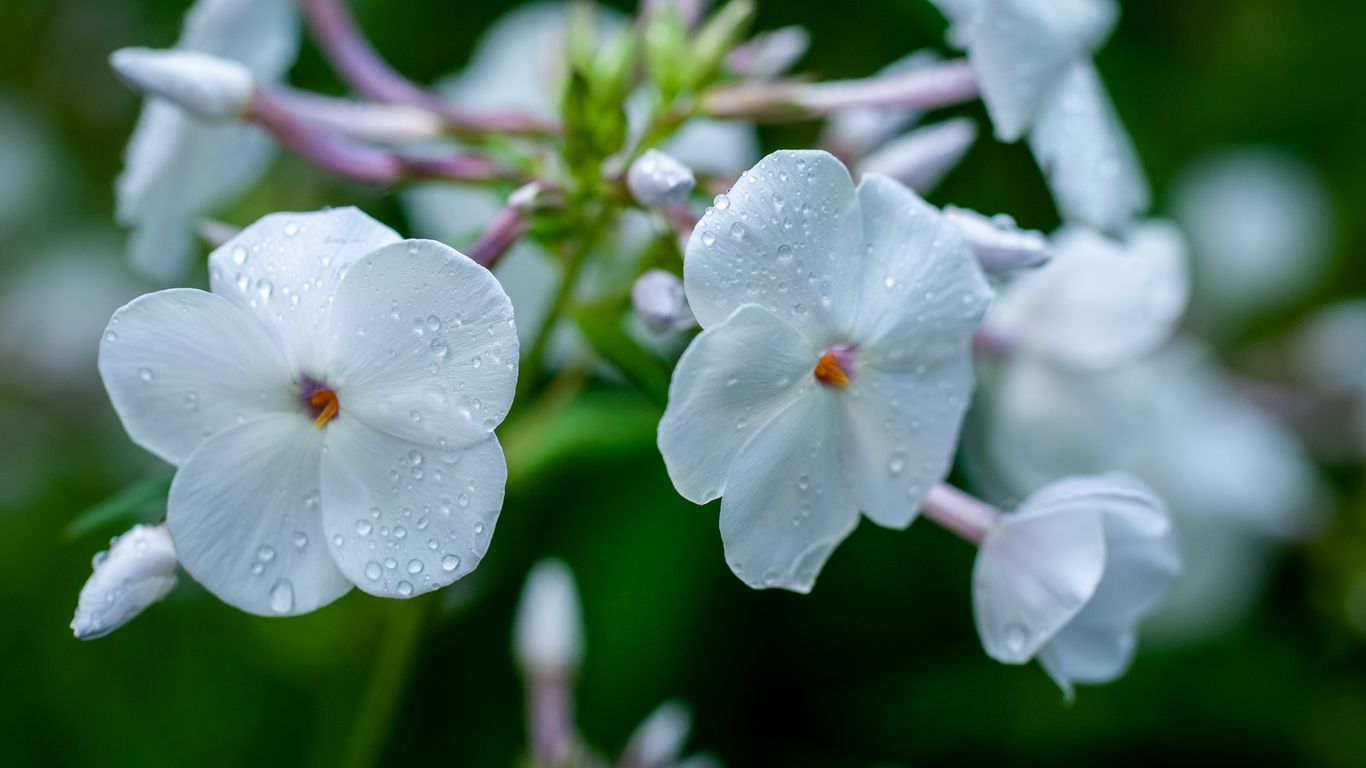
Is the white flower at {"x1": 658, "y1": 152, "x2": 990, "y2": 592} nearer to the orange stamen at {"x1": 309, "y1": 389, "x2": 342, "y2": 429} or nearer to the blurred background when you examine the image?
the orange stamen at {"x1": 309, "y1": 389, "x2": 342, "y2": 429}

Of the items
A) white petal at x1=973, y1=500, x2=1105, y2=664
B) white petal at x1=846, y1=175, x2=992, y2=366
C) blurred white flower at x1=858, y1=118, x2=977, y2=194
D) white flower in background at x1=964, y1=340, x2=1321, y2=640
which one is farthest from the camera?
white flower in background at x1=964, y1=340, x2=1321, y2=640

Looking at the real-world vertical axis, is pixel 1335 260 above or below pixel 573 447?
below

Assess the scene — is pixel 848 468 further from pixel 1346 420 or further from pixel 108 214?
pixel 108 214

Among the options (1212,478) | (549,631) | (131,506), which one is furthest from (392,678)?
(1212,478)

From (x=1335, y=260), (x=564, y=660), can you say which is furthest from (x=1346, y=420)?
(x=564, y=660)

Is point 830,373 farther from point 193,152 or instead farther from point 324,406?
point 193,152

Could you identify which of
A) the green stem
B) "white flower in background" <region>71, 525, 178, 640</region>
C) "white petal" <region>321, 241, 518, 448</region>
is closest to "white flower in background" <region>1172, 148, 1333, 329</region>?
the green stem
